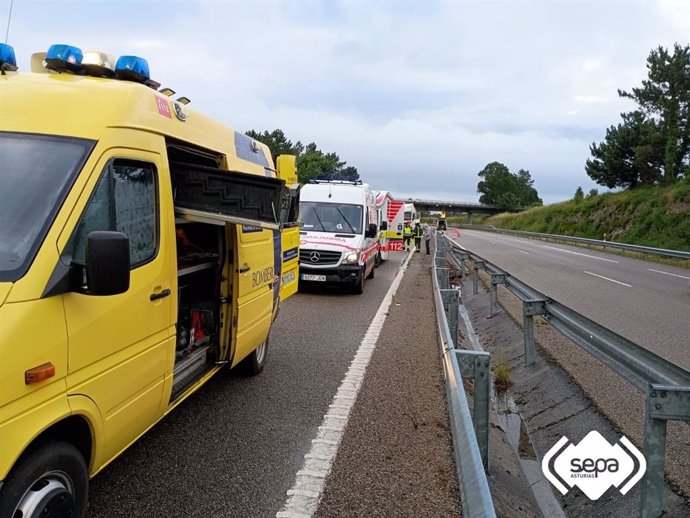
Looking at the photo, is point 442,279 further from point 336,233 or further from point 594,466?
point 594,466

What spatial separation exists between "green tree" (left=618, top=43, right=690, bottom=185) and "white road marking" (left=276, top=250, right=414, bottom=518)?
4554 centimetres

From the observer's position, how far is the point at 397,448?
14.2ft

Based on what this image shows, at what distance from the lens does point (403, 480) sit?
150 inches

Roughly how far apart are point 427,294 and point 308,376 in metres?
A: 7.88

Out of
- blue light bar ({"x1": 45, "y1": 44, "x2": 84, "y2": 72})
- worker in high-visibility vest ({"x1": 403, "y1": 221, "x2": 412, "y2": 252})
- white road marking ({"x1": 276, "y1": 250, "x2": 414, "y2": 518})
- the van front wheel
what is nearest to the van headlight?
the van front wheel

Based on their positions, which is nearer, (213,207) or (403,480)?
(403,480)

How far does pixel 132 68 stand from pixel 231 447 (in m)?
2.83

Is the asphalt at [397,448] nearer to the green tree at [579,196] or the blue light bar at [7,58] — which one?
the blue light bar at [7,58]

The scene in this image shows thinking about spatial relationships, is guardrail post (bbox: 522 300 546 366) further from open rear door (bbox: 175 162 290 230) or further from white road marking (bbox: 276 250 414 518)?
open rear door (bbox: 175 162 290 230)

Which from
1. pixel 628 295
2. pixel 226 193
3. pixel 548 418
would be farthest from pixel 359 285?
pixel 226 193

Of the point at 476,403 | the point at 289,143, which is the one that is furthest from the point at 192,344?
the point at 289,143

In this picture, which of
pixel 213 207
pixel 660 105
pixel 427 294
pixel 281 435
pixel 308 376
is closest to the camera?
pixel 213 207

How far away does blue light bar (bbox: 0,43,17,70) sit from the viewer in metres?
3.54

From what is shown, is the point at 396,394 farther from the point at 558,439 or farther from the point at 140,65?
the point at 140,65
